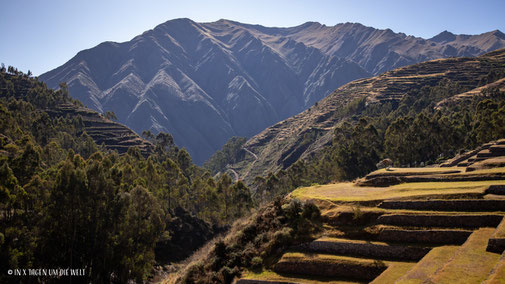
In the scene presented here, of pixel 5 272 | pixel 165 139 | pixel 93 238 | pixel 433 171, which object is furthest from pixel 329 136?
pixel 5 272

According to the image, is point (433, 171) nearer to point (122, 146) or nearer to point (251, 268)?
point (251, 268)

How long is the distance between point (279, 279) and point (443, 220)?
12.8 m

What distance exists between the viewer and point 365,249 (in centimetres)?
2530

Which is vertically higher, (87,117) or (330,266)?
(87,117)

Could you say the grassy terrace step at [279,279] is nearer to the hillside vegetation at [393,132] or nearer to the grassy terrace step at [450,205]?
the grassy terrace step at [450,205]

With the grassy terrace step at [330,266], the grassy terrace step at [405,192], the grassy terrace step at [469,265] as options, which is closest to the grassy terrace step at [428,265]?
the grassy terrace step at [469,265]

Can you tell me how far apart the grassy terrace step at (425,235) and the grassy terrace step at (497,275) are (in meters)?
6.14

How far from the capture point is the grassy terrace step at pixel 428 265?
64.4 ft

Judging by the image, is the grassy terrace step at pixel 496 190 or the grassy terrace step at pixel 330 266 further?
the grassy terrace step at pixel 496 190

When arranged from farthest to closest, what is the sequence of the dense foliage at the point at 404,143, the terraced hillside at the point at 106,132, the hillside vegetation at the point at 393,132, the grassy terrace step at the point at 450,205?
the terraced hillside at the point at 106,132 < the hillside vegetation at the point at 393,132 < the dense foliage at the point at 404,143 < the grassy terrace step at the point at 450,205

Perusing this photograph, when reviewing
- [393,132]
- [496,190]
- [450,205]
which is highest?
[393,132]

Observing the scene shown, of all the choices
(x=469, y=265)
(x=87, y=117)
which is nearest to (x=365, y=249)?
(x=469, y=265)

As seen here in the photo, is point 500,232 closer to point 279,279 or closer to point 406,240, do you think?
point 406,240

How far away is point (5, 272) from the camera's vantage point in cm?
3138
